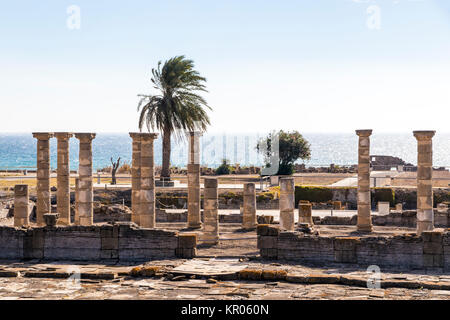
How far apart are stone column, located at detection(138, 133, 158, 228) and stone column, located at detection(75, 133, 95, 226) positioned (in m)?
1.97

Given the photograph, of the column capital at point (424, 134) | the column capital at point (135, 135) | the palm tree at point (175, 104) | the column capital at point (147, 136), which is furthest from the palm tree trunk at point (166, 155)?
the column capital at point (424, 134)

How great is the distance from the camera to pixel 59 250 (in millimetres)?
20219

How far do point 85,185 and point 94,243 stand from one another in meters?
5.30

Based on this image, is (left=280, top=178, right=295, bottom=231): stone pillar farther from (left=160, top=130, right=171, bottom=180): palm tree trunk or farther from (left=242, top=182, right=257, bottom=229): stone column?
(left=160, top=130, right=171, bottom=180): palm tree trunk

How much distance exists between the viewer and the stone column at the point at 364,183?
84.6 ft

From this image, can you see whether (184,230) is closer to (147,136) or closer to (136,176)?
(136,176)

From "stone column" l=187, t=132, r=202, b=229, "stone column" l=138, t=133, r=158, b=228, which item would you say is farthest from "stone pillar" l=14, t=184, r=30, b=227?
"stone column" l=187, t=132, r=202, b=229

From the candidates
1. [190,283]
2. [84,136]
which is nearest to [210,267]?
[190,283]

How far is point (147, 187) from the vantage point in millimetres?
24328

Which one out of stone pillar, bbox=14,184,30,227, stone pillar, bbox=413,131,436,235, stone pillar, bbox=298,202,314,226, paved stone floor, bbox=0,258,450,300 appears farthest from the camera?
stone pillar, bbox=298,202,314,226

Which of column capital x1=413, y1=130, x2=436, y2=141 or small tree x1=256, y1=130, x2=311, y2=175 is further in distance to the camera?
small tree x1=256, y1=130, x2=311, y2=175

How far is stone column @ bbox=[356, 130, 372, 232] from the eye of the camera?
84.6 ft
